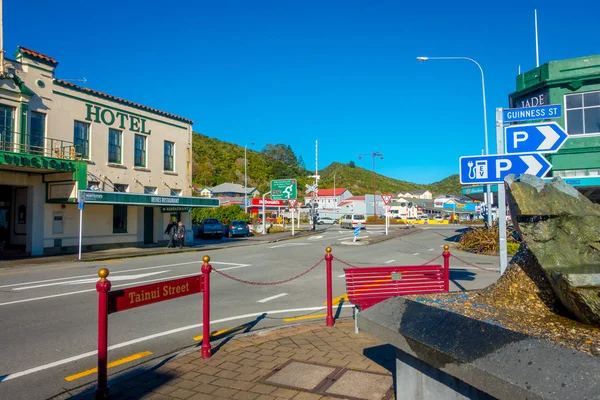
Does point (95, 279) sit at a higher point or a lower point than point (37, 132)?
lower

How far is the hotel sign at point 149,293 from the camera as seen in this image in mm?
4520

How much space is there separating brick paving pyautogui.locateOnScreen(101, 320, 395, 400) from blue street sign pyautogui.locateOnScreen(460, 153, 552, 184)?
128 inches

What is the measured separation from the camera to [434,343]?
3057mm

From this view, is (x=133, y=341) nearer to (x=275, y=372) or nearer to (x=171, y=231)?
(x=275, y=372)

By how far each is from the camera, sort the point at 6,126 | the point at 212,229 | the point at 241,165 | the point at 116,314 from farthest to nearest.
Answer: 1. the point at 241,165
2. the point at 212,229
3. the point at 6,126
4. the point at 116,314

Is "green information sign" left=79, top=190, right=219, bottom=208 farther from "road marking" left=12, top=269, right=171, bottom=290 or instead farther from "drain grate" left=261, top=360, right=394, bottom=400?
"drain grate" left=261, top=360, right=394, bottom=400

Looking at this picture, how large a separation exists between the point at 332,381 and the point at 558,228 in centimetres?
269

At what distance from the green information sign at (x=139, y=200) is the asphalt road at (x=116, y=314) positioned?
5.19 m

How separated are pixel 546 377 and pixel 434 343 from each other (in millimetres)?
837

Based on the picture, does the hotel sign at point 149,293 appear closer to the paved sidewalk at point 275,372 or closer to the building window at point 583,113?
the paved sidewalk at point 275,372

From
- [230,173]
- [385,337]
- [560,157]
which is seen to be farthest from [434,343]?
[230,173]

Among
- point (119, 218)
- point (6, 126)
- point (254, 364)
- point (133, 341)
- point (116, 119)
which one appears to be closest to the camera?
point (254, 364)

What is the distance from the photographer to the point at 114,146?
24.4 m

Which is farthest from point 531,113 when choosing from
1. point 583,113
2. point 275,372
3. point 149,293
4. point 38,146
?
point 38,146
